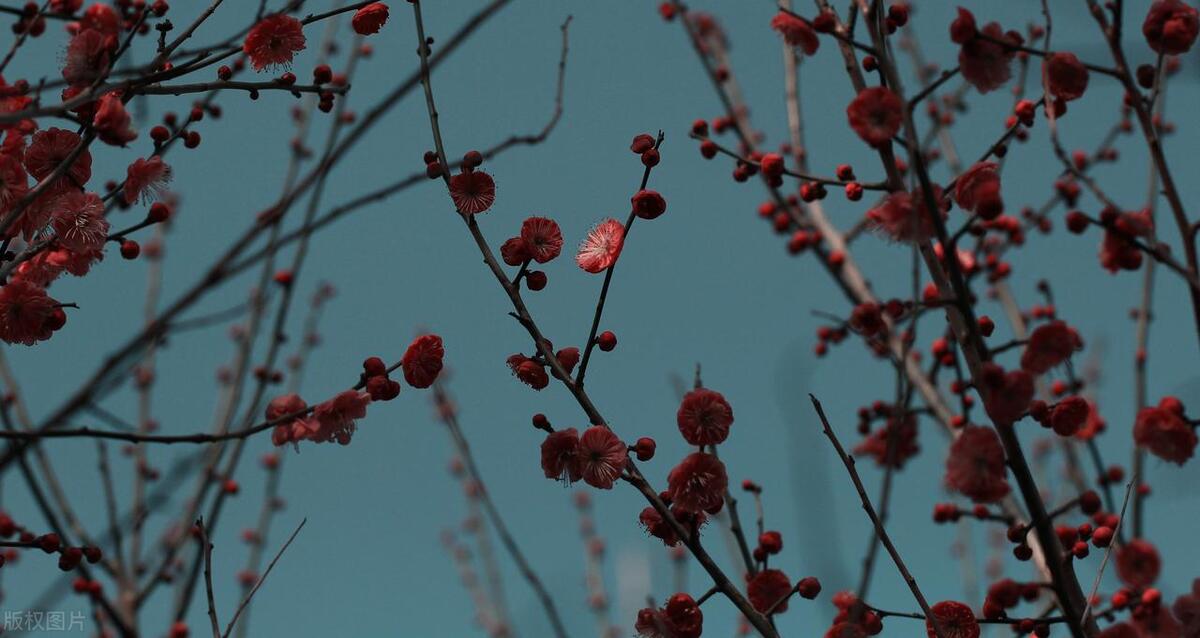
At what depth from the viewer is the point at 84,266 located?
2.77 metres

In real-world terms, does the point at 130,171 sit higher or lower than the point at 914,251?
higher

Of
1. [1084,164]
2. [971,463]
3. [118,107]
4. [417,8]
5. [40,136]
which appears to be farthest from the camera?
[1084,164]

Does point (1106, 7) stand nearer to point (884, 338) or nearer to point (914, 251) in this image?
point (884, 338)

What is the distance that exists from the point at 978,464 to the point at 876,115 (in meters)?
0.87

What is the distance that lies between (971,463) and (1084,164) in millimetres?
3820

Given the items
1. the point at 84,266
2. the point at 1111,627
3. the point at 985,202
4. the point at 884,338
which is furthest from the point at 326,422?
the point at 1111,627

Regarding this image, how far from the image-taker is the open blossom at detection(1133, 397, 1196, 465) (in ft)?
7.88

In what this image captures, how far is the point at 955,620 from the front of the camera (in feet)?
7.98

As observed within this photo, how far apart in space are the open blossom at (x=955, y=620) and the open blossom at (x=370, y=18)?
2.23 meters

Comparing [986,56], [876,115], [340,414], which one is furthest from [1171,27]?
[340,414]

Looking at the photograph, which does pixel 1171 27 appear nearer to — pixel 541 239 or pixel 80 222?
pixel 541 239

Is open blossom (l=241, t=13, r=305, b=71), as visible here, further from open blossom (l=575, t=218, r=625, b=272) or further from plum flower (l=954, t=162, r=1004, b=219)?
plum flower (l=954, t=162, r=1004, b=219)

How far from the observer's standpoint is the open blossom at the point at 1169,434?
240 centimetres

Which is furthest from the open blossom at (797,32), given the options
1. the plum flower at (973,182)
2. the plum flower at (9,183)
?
the plum flower at (9,183)
